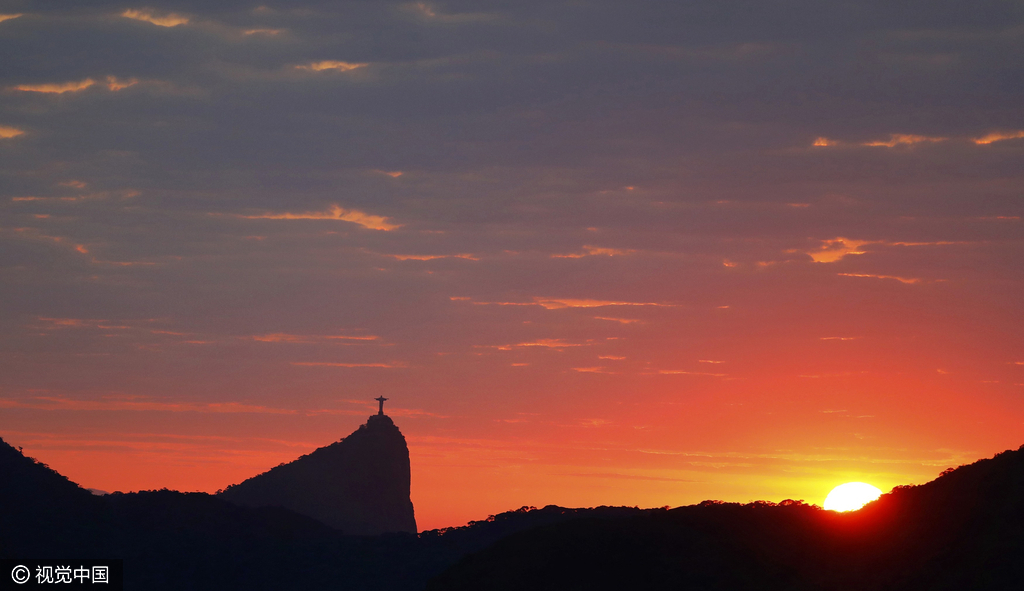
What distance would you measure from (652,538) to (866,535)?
1823 cm

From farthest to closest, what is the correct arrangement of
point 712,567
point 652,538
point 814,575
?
point 652,538 < point 712,567 < point 814,575

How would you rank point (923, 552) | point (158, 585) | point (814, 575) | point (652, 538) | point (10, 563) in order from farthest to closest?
point (158, 585) < point (10, 563) < point (652, 538) < point (814, 575) < point (923, 552)

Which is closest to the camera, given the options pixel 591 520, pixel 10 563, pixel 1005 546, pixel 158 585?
pixel 1005 546

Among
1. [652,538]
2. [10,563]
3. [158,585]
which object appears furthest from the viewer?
[158,585]

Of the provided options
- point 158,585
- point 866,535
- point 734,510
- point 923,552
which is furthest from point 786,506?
Result: point 158,585

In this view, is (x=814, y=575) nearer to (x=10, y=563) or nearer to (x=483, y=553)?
(x=483, y=553)

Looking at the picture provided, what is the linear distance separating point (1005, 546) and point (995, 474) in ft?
31.3

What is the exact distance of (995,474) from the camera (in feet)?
230

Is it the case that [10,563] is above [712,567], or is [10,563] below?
above

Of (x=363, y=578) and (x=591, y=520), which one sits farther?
(x=363, y=578)

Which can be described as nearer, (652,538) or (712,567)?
(712,567)

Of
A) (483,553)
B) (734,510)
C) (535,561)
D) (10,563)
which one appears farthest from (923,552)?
(10,563)

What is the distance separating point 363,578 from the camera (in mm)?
195375

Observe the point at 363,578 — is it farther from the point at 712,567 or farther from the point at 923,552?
the point at 923,552
